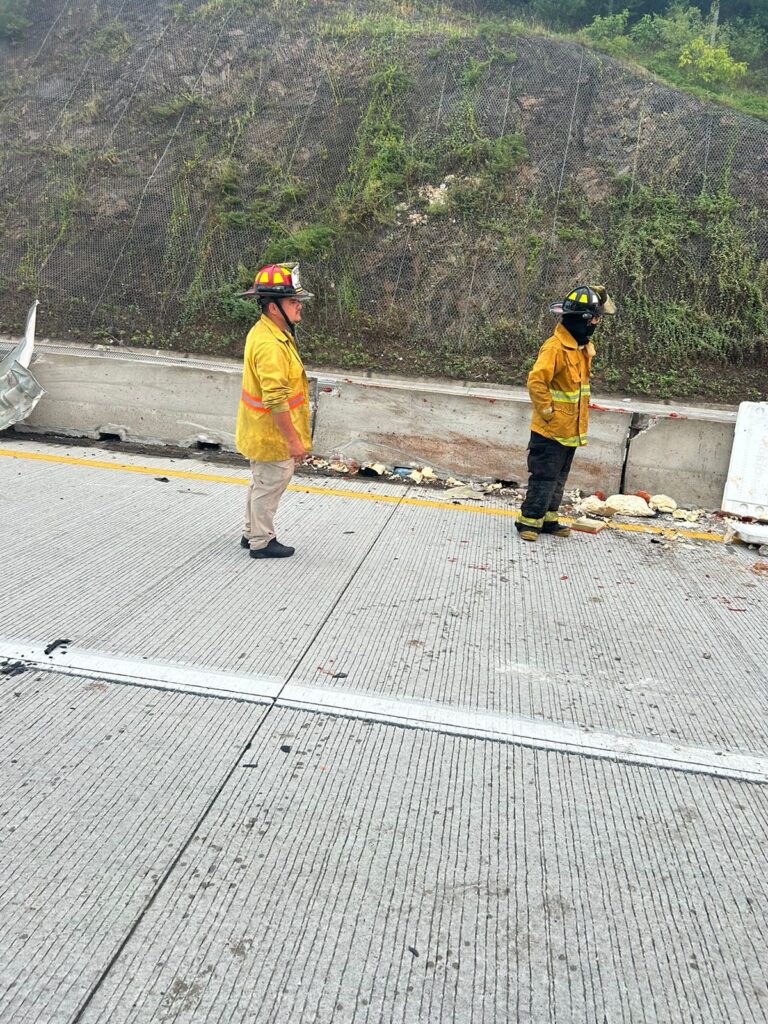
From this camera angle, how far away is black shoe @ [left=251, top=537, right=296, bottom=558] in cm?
537

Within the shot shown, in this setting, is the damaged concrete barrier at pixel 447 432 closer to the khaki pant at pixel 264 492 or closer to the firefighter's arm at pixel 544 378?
the firefighter's arm at pixel 544 378

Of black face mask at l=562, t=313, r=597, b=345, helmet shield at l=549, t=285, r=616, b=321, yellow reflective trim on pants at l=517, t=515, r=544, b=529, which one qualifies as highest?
helmet shield at l=549, t=285, r=616, b=321

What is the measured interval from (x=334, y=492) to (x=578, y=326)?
2.62 meters

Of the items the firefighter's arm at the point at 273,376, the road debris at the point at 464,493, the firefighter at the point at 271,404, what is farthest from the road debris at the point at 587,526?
the firefighter's arm at the point at 273,376

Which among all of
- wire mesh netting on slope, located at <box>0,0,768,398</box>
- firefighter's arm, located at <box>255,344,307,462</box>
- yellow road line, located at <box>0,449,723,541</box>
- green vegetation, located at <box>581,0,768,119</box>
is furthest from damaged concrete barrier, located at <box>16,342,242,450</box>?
green vegetation, located at <box>581,0,768,119</box>

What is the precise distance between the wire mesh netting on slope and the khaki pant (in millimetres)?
11518

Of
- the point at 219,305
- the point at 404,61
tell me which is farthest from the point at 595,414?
the point at 404,61

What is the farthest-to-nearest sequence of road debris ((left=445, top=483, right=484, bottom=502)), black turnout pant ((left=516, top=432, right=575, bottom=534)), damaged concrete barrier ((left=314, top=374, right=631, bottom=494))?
damaged concrete barrier ((left=314, top=374, right=631, bottom=494))
road debris ((left=445, top=483, right=484, bottom=502))
black turnout pant ((left=516, top=432, right=575, bottom=534))

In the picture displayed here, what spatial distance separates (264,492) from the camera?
17.3ft

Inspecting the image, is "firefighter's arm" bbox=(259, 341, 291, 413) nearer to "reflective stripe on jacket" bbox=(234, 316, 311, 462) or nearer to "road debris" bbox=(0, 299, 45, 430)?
"reflective stripe on jacket" bbox=(234, 316, 311, 462)

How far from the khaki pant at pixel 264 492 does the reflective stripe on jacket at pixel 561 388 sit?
77.9 inches

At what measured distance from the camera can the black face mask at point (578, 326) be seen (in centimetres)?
→ 593

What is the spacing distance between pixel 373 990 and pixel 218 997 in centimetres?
40

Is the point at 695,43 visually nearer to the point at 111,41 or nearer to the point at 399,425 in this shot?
the point at 111,41
